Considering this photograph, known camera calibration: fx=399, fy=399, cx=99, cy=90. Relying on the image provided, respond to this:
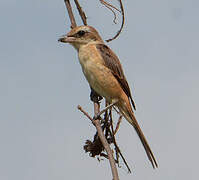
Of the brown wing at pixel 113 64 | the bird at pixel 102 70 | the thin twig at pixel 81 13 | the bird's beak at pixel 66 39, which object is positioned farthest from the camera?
the brown wing at pixel 113 64

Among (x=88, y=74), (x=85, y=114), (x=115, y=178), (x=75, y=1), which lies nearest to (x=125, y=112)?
(x=88, y=74)

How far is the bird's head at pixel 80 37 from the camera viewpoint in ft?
16.3

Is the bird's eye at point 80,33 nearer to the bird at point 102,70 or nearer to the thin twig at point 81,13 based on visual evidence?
the bird at point 102,70

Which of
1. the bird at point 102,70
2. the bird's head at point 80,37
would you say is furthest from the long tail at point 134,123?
the bird's head at point 80,37

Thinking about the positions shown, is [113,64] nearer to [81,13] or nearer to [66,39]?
[66,39]

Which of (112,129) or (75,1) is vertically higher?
(75,1)

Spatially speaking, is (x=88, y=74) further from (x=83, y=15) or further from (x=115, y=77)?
(x=83, y=15)

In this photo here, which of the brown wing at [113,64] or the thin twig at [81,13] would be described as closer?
the thin twig at [81,13]

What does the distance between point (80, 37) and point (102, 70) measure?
1.75ft

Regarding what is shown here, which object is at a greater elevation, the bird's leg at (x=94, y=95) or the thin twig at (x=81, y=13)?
the thin twig at (x=81, y=13)

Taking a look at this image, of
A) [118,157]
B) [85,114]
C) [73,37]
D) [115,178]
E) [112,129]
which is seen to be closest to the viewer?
[115,178]

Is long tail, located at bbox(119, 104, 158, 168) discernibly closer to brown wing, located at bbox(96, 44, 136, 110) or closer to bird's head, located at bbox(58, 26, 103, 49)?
brown wing, located at bbox(96, 44, 136, 110)

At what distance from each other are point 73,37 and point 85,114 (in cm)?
205

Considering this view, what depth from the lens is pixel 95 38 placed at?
5484 mm
